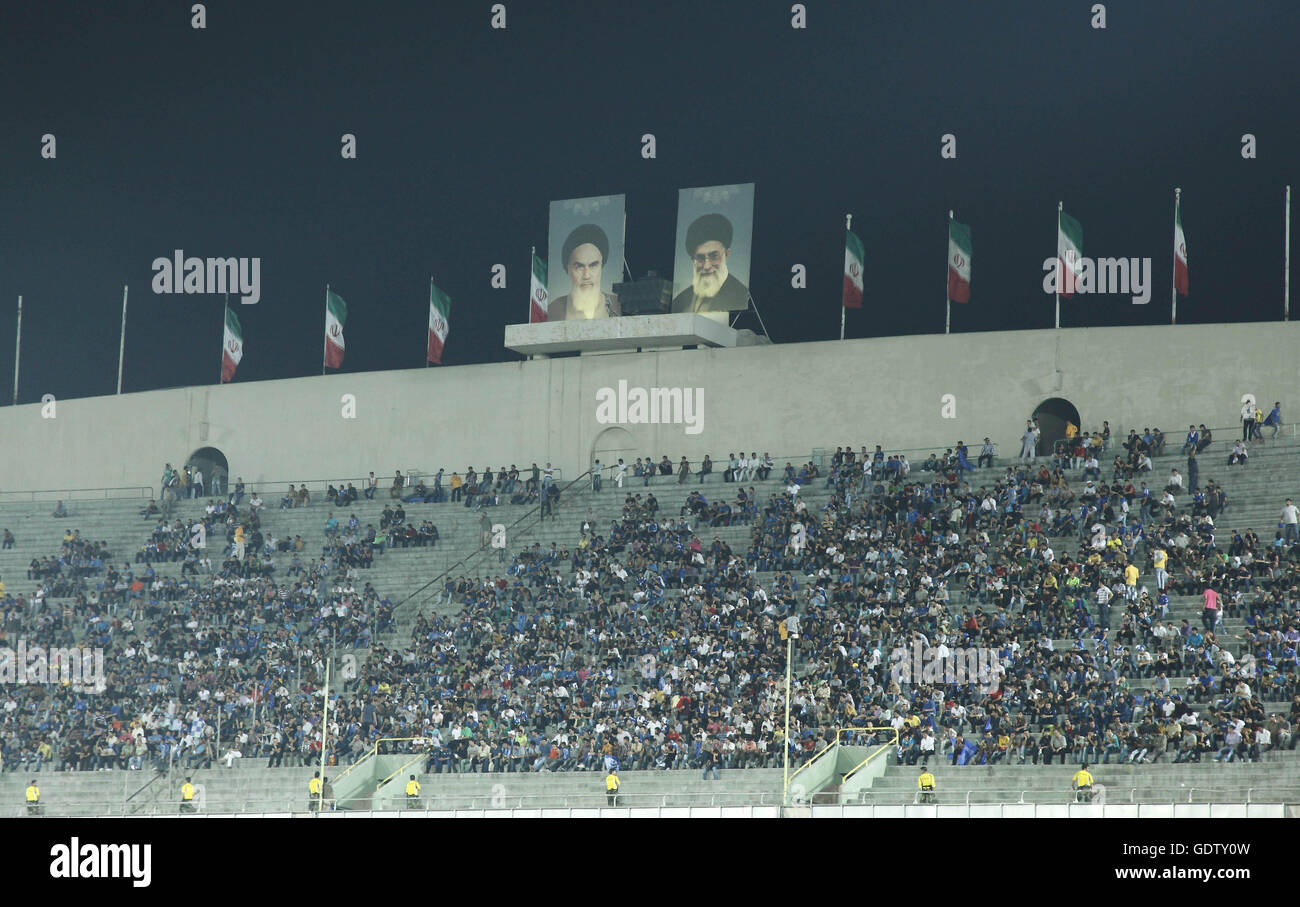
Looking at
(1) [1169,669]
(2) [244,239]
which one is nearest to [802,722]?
(1) [1169,669]

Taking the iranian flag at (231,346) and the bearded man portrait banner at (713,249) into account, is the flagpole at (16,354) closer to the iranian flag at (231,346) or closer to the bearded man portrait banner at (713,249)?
the iranian flag at (231,346)

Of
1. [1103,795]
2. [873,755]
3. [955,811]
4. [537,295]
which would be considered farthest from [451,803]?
[537,295]

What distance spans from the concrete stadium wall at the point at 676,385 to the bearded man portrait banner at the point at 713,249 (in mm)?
1705

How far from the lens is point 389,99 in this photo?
58.7 meters

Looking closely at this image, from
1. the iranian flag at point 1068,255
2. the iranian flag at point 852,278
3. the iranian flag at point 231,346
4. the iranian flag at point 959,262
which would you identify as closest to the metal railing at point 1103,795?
the iranian flag at point 1068,255

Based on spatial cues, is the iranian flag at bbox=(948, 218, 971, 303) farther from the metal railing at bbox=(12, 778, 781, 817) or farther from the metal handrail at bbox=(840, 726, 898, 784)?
the metal railing at bbox=(12, 778, 781, 817)

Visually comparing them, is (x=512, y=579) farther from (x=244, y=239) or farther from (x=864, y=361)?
(x=244, y=239)

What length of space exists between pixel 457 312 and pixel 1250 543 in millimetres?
35856

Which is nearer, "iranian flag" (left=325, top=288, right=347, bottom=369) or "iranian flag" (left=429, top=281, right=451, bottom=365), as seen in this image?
"iranian flag" (left=429, top=281, right=451, bottom=365)

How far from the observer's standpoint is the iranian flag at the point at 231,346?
55281mm

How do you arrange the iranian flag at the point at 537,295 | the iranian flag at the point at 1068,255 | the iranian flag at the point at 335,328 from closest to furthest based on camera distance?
the iranian flag at the point at 1068,255 → the iranian flag at the point at 537,295 → the iranian flag at the point at 335,328

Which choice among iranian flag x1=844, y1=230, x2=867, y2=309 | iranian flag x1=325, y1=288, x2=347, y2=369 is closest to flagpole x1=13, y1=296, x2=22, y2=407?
iranian flag x1=325, y1=288, x2=347, y2=369

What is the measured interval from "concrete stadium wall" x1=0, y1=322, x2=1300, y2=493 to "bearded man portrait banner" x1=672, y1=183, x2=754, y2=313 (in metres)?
1.70

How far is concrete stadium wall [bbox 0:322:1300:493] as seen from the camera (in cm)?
4484
